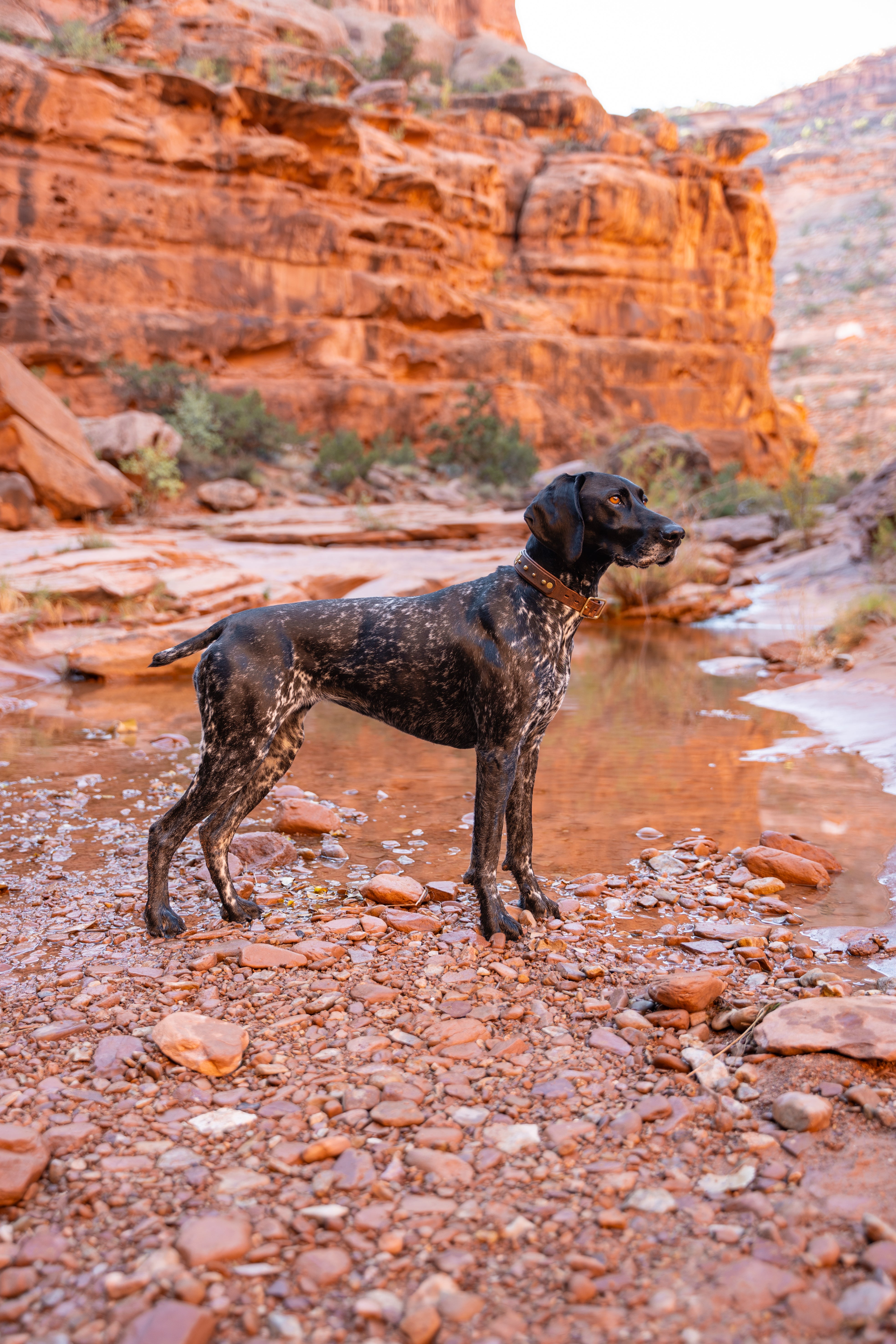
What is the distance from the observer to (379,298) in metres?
32.6

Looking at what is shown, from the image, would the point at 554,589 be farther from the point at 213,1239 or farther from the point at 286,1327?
the point at 286,1327

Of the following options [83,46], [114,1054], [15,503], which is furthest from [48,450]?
[83,46]

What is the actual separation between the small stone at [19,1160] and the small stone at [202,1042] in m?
0.48

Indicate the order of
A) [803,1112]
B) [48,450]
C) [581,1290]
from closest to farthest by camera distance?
[581,1290], [803,1112], [48,450]

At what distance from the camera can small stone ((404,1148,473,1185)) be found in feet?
7.14

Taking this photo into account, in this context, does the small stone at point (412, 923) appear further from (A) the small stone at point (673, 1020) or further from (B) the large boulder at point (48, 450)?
(B) the large boulder at point (48, 450)

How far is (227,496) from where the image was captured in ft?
73.1

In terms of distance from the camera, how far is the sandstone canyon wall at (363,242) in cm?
2798

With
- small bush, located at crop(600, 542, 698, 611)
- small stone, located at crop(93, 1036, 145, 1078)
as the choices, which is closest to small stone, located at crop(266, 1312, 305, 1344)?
small stone, located at crop(93, 1036, 145, 1078)

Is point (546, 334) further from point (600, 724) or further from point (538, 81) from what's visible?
point (600, 724)

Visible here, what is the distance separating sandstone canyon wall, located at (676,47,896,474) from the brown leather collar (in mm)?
39493

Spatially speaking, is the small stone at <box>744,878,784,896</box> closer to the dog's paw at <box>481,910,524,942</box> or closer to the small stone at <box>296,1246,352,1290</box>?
the dog's paw at <box>481,910,524,942</box>

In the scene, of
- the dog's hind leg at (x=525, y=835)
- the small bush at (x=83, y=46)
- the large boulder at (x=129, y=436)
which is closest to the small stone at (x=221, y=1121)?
the dog's hind leg at (x=525, y=835)

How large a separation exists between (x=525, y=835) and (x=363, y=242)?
110ft
